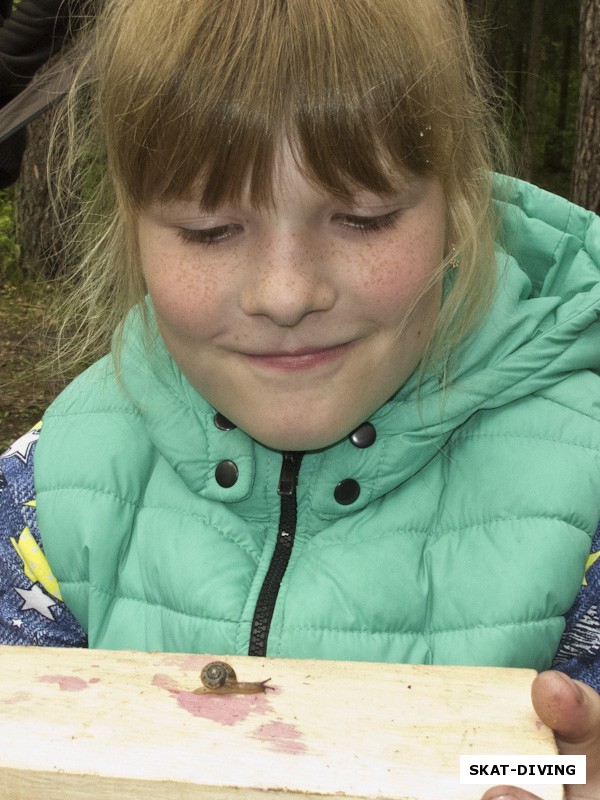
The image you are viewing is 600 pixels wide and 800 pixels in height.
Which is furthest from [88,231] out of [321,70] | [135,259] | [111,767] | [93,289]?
[111,767]

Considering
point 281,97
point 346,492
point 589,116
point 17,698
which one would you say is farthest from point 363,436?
point 589,116

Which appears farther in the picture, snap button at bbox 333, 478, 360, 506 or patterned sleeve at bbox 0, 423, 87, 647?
patterned sleeve at bbox 0, 423, 87, 647

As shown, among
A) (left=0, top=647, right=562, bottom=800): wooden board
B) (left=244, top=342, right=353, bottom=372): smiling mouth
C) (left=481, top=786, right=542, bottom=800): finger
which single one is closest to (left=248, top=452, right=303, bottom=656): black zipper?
(left=244, top=342, right=353, bottom=372): smiling mouth

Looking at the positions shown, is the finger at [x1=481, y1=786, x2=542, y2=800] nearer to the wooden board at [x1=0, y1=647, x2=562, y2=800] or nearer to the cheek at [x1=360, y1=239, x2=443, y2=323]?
the wooden board at [x1=0, y1=647, x2=562, y2=800]

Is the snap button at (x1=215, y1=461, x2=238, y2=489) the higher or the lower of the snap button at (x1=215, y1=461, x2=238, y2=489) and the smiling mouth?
the lower

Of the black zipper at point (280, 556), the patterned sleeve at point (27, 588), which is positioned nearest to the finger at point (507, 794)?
the black zipper at point (280, 556)

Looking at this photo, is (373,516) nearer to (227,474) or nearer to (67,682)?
(227,474)

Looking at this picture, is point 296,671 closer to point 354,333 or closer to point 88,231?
point 354,333

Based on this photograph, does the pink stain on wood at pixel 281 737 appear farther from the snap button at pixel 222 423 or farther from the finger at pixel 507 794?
the snap button at pixel 222 423
